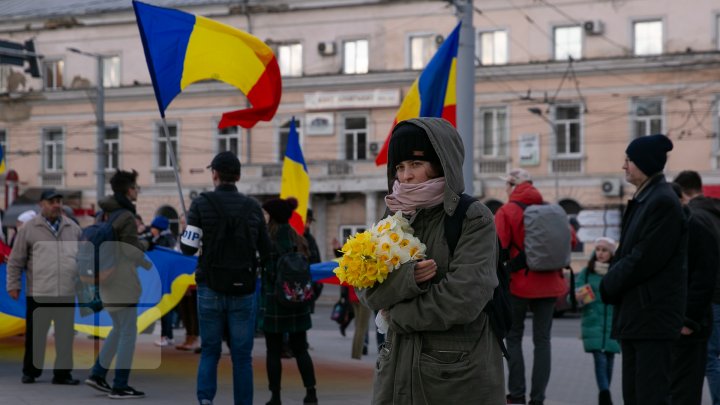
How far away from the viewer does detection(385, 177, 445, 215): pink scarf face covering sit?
4645mm

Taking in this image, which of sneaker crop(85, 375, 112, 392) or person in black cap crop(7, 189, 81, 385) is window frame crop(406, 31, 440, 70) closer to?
person in black cap crop(7, 189, 81, 385)

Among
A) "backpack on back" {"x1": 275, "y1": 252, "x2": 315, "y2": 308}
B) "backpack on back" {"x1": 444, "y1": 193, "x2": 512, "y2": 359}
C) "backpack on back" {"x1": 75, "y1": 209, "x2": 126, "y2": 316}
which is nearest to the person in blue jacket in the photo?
"backpack on back" {"x1": 275, "y1": 252, "x2": 315, "y2": 308}

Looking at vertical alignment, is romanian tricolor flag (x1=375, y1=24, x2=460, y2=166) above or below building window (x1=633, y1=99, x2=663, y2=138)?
below

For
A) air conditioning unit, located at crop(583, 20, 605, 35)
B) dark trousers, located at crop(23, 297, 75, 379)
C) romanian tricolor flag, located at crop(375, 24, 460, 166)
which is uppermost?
air conditioning unit, located at crop(583, 20, 605, 35)

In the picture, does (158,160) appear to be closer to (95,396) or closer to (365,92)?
(365,92)

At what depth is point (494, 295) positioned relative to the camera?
15.5 ft

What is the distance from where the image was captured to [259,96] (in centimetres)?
1122

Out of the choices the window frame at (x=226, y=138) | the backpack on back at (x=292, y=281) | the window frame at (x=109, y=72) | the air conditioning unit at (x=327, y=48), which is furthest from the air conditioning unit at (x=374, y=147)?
the backpack on back at (x=292, y=281)

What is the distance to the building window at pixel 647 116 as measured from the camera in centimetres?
4047

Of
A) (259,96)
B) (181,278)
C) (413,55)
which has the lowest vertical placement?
(181,278)

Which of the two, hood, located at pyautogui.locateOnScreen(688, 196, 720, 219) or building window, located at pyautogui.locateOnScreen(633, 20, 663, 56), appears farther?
building window, located at pyautogui.locateOnScreen(633, 20, 663, 56)

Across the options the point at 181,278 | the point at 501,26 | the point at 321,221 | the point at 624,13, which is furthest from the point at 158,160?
the point at 181,278

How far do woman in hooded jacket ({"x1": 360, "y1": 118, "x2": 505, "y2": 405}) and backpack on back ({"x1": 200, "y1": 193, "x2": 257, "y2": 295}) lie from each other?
3.70m

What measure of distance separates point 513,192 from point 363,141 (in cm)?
3509
